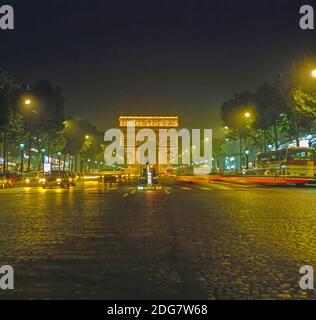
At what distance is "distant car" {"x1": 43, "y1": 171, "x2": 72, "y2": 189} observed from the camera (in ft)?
138

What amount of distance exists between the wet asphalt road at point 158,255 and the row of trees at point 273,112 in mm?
28226

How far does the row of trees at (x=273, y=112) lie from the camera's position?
42213 mm

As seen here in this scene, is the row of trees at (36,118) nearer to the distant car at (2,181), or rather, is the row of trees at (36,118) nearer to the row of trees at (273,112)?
the distant car at (2,181)

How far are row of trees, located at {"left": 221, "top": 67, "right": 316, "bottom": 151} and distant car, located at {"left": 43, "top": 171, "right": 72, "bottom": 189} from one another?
68.3 ft

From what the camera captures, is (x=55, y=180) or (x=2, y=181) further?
(x=2, y=181)

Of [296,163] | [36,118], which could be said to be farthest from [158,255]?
[36,118]

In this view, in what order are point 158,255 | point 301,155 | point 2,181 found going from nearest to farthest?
point 158,255
point 2,181
point 301,155

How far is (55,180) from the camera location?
42.2m

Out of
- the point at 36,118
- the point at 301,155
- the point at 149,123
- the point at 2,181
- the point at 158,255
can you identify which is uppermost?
the point at 149,123

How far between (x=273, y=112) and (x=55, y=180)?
32.7 meters

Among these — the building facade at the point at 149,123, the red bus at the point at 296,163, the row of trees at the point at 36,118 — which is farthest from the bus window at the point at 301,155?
the building facade at the point at 149,123

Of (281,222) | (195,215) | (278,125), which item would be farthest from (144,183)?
(278,125)

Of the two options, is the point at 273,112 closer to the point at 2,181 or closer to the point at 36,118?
the point at 36,118
